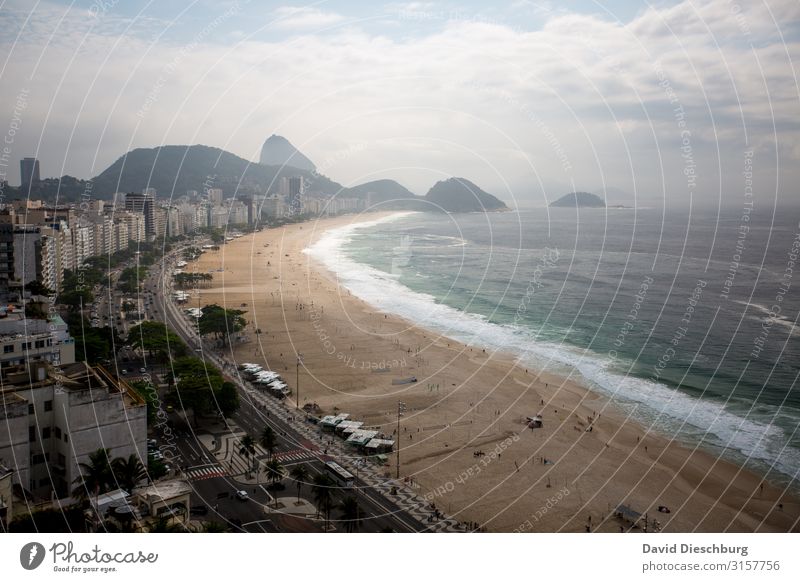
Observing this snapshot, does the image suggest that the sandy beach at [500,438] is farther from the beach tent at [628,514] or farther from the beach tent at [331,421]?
the beach tent at [331,421]

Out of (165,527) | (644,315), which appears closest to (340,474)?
(165,527)

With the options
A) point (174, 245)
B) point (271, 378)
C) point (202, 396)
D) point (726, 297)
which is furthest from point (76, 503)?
point (174, 245)

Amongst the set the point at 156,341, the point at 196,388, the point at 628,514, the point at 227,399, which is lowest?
the point at 628,514

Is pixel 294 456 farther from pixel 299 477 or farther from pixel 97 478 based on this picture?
pixel 97 478

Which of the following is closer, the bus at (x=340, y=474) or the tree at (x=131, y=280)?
the bus at (x=340, y=474)

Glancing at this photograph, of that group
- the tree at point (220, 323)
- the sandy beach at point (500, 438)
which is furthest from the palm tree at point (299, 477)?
the tree at point (220, 323)
